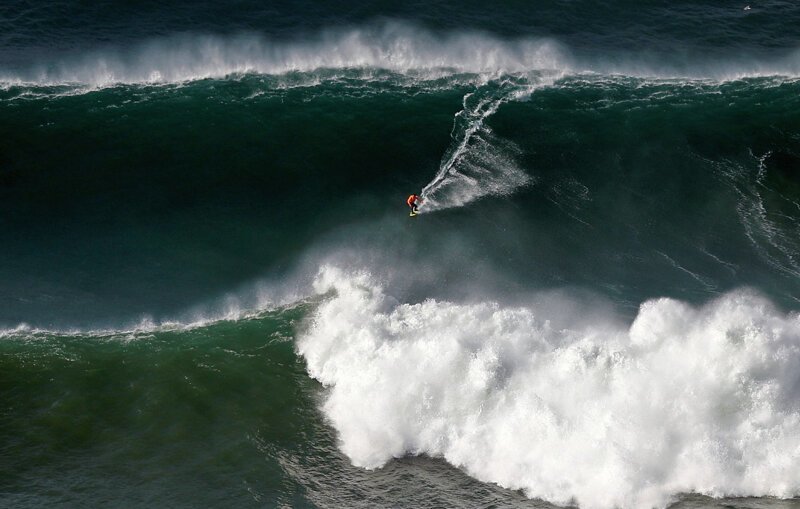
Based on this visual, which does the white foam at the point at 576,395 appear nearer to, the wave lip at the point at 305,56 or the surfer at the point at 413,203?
the surfer at the point at 413,203

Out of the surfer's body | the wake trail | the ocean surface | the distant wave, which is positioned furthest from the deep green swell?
the distant wave

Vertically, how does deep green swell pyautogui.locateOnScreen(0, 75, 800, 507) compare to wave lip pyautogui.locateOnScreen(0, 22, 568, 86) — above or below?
below

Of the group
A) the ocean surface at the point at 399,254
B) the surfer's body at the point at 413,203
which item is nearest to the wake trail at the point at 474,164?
the ocean surface at the point at 399,254

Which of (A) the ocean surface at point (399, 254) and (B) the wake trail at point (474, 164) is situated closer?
(A) the ocean surface at point (399, 254)

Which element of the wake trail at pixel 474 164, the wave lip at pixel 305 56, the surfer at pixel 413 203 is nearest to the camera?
the surfer at pixel 413 203

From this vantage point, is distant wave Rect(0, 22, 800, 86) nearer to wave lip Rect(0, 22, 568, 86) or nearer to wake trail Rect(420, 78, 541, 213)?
wave lip Rect(0, 22, 568, 86)

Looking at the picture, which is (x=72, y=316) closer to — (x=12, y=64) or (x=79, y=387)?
(x=79, y=387)
